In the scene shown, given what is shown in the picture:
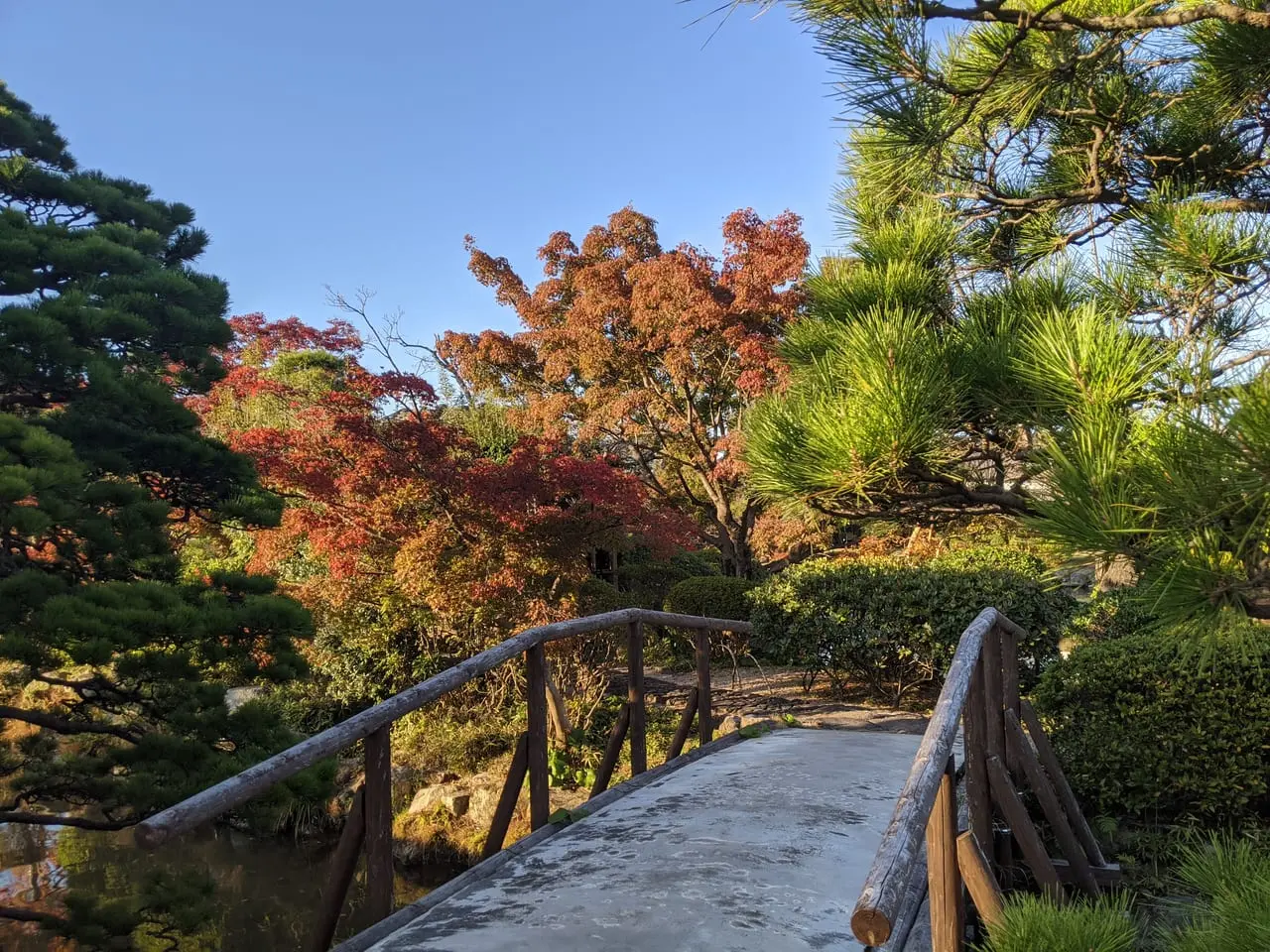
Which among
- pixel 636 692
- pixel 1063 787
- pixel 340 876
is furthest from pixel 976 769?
pixel 340 876

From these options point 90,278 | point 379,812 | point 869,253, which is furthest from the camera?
point 90,278

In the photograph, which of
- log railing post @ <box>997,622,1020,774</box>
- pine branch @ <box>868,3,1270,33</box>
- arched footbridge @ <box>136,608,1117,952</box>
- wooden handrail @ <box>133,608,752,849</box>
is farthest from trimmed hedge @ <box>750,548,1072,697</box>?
pine branch @ <box>868,3,1270,33</box>

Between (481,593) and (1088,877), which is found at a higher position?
(481,593)

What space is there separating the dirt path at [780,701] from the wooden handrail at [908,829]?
15.0 feet

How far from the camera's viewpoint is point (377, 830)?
102 inches

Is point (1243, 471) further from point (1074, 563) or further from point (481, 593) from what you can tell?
point (481, 593)

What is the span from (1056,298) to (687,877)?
6.75 ft

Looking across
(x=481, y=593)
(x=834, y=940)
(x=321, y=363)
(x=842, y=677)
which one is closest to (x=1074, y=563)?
(x=834, y=940)

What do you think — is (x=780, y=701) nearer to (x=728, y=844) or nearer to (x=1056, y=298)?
(x=728, y=844)

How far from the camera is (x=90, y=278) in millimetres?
5316

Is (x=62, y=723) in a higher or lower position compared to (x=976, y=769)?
higher

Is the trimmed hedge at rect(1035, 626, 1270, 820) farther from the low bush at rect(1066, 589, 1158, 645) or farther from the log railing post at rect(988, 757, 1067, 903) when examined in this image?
the low bush at rect(1066, 589, 1158, 645)

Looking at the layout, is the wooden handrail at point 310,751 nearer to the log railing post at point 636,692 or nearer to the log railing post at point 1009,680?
→ the log railing post at point 636,692

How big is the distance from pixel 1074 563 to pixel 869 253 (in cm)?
149
